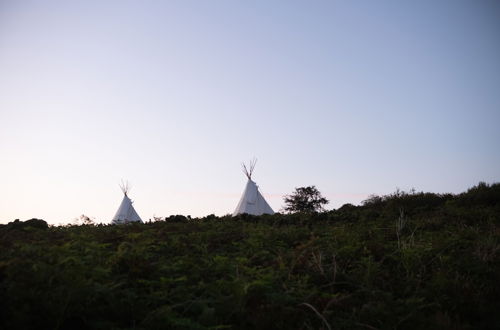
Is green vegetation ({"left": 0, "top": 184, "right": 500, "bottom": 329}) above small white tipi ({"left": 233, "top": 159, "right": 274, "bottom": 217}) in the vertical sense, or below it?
below

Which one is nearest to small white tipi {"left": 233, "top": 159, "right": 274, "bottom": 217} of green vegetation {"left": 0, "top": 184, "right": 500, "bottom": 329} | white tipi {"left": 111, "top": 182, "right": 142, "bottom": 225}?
white tipi {"left": 111, "top": 182, "right": 142, "bottom": 225}

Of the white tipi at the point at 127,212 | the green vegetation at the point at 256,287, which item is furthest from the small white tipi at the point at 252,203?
the green vegetation at the point at 256,287

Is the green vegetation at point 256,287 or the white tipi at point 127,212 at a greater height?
the white tipi at point 127,212

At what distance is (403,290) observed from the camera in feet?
19.1

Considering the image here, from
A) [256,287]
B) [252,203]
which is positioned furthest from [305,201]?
[256,287]

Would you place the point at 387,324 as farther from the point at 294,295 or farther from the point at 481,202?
the point at 481,202

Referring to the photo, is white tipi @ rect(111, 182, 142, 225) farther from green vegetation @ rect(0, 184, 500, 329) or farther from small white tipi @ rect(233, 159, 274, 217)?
green vegetation @ rect(0, 184, 500, 329)

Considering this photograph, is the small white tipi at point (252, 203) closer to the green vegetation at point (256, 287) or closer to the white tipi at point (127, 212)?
the white tipi at point (127, 212)

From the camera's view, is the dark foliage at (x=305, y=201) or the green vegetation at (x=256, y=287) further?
the dark foliage at (x=305, y=201)

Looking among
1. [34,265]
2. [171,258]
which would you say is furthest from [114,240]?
[34,265]

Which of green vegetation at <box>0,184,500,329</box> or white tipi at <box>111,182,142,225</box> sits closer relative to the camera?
green vegetation at <box>0,184,500,329</box>

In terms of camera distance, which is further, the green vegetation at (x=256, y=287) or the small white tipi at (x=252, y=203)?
the small white tipi at (x=252, y=203)

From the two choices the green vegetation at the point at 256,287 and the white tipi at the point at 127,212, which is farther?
the white tipi at the point at 127,212

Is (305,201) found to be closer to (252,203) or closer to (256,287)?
(252,203)
